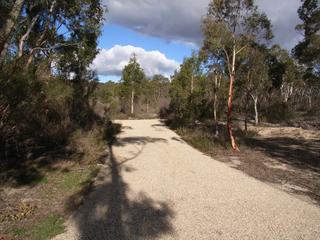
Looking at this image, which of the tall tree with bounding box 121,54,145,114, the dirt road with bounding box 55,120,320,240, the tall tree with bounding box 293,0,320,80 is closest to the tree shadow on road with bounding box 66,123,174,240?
the dirt road with bounding box 55,120,320,240

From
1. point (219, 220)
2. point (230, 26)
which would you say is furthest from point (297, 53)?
point (219, 220)

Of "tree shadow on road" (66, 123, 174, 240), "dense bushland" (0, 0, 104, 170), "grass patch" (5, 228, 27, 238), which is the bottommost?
"grass patch" (5, 228, 27, 238)

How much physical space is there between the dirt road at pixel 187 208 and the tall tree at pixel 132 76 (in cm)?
4109

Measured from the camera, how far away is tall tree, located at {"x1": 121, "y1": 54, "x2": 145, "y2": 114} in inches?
2095

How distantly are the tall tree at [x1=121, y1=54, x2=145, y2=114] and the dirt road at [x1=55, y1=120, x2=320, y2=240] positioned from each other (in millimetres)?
41087

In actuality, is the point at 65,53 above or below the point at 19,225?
above

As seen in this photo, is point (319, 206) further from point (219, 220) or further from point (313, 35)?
point (313, 35)

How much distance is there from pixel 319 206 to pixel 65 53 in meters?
12.5

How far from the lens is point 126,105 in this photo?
58.6 meters

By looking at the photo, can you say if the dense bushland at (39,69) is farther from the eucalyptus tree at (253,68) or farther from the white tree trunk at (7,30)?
the eucalyptus tree at (253,68)

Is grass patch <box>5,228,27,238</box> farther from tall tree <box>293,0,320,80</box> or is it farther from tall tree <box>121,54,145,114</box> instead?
tall tree <box>121,54,145,114</box>

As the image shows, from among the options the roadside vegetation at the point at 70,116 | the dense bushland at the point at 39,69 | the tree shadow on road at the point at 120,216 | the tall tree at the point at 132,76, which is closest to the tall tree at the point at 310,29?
the roadside vegetation at the point at 70,116

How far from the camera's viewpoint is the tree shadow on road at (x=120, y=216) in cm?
666

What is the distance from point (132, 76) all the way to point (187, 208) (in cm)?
4649
